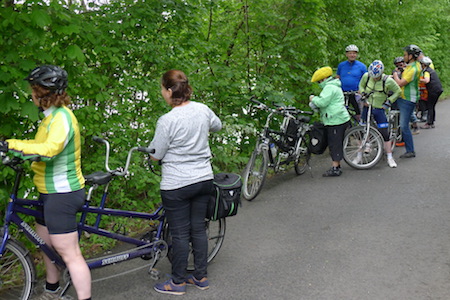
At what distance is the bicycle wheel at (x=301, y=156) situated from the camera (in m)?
7.57

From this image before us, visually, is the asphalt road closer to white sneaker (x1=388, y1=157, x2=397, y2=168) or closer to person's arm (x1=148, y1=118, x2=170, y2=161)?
white sneaker (x1=388, y1=157, x2=397, y2=168)

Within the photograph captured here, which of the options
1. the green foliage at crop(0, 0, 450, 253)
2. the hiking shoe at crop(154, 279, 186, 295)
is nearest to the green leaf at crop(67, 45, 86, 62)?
the green foliage at crop(0, 0, 450, 253)

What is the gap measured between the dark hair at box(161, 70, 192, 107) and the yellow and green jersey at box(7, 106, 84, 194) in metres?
0.82

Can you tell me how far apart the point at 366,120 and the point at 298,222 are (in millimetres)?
3407

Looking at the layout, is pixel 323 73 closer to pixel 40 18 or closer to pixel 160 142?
pixel 160 142

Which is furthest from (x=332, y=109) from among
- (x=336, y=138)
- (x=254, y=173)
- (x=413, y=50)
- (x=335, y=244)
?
(x=335, y=244)

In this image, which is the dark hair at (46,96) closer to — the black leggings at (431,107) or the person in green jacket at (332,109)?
the person in green jacket at (332,109)

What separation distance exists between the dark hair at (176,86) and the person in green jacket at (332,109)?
3990 millimetres

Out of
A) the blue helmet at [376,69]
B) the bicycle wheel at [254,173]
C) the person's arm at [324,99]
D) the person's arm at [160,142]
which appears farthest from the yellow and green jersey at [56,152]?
the blue helmet at [376,69]

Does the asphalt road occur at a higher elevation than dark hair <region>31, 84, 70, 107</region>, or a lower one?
lower

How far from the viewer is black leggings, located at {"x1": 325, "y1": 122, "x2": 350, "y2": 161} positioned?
25.0 ft

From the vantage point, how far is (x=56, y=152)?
3.19 m

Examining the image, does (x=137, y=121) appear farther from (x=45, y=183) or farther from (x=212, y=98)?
(x=45, y=183)

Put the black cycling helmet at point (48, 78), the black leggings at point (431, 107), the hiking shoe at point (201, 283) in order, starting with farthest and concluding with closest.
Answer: the black leggings at point (431, 107), the hiking shoe at point (201, 283), the black cycling helmet at point (48, 78)
